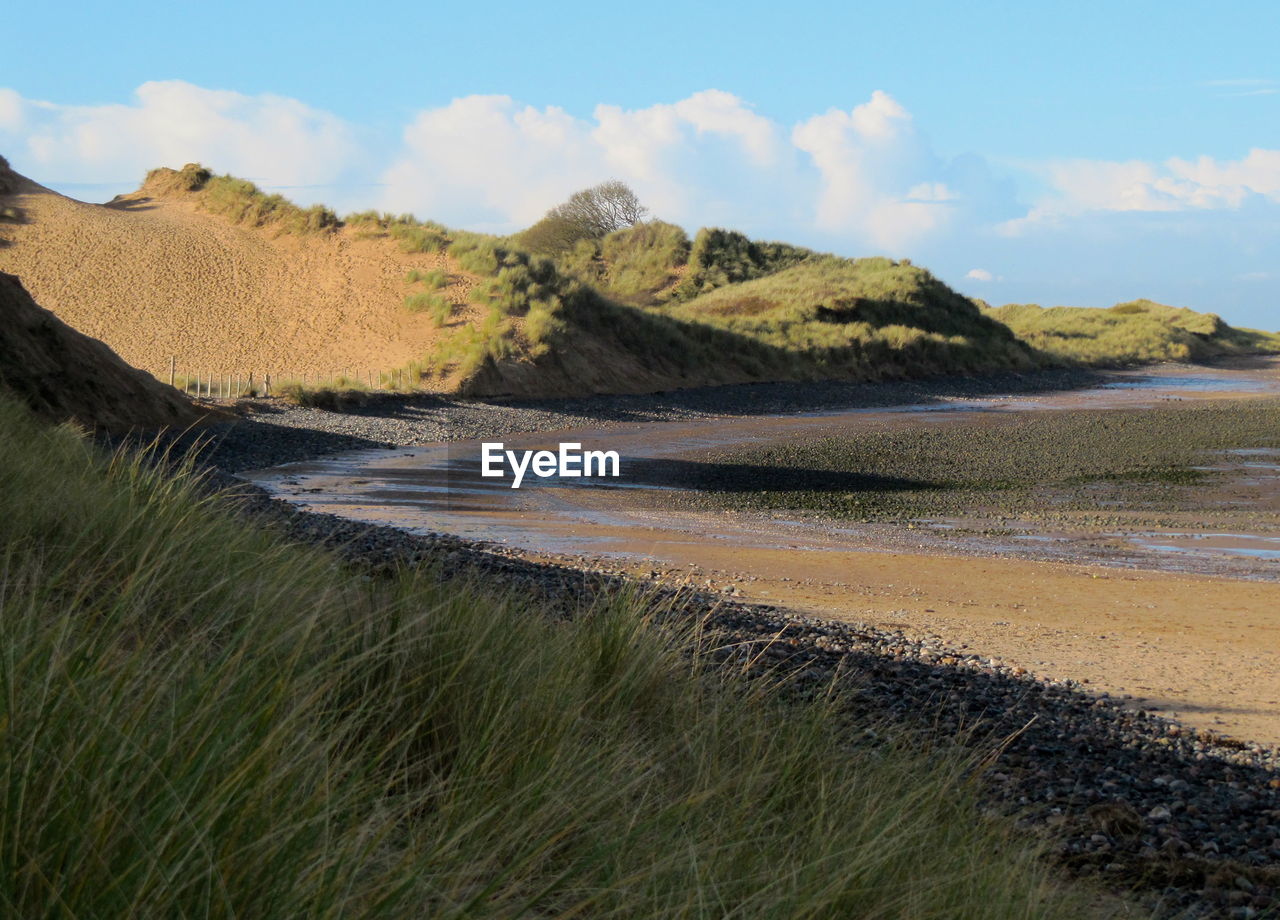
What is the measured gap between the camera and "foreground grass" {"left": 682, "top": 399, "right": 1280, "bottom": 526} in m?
15.0

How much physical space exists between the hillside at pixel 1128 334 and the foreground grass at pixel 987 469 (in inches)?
1329

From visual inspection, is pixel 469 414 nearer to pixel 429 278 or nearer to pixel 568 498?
pixel 568 498

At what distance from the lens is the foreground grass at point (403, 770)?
6.77 feet

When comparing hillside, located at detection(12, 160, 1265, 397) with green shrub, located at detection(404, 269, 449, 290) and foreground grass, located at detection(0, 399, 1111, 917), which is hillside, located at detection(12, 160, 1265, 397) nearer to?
green shrub, located at detection(404, 269, 449, 290)

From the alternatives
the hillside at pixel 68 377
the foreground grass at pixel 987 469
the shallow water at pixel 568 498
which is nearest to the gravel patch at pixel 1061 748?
the shallow water at pixel 568 498

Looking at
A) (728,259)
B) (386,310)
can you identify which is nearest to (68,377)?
(386,310)

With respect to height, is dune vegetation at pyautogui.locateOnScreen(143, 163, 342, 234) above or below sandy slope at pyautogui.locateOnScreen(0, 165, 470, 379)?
above

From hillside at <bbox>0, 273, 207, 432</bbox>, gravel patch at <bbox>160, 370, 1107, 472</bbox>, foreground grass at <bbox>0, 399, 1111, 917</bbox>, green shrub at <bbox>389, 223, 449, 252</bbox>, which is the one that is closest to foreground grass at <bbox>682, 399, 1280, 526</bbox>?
gravel patch at <bbox>160, 370, 1107, 472</bbox>

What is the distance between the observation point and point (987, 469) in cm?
1866

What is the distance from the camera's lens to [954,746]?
4.39 metres

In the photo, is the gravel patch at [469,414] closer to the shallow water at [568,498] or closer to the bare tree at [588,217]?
Answer: the shallow water at [568,498]

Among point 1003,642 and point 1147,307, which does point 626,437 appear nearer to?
point 1003,642

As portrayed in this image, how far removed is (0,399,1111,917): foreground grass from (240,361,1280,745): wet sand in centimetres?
341

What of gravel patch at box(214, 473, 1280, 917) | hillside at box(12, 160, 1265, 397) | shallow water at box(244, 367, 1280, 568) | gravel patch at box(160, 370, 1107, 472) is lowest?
gravel patch at box(214, 473, 1280, 917)
